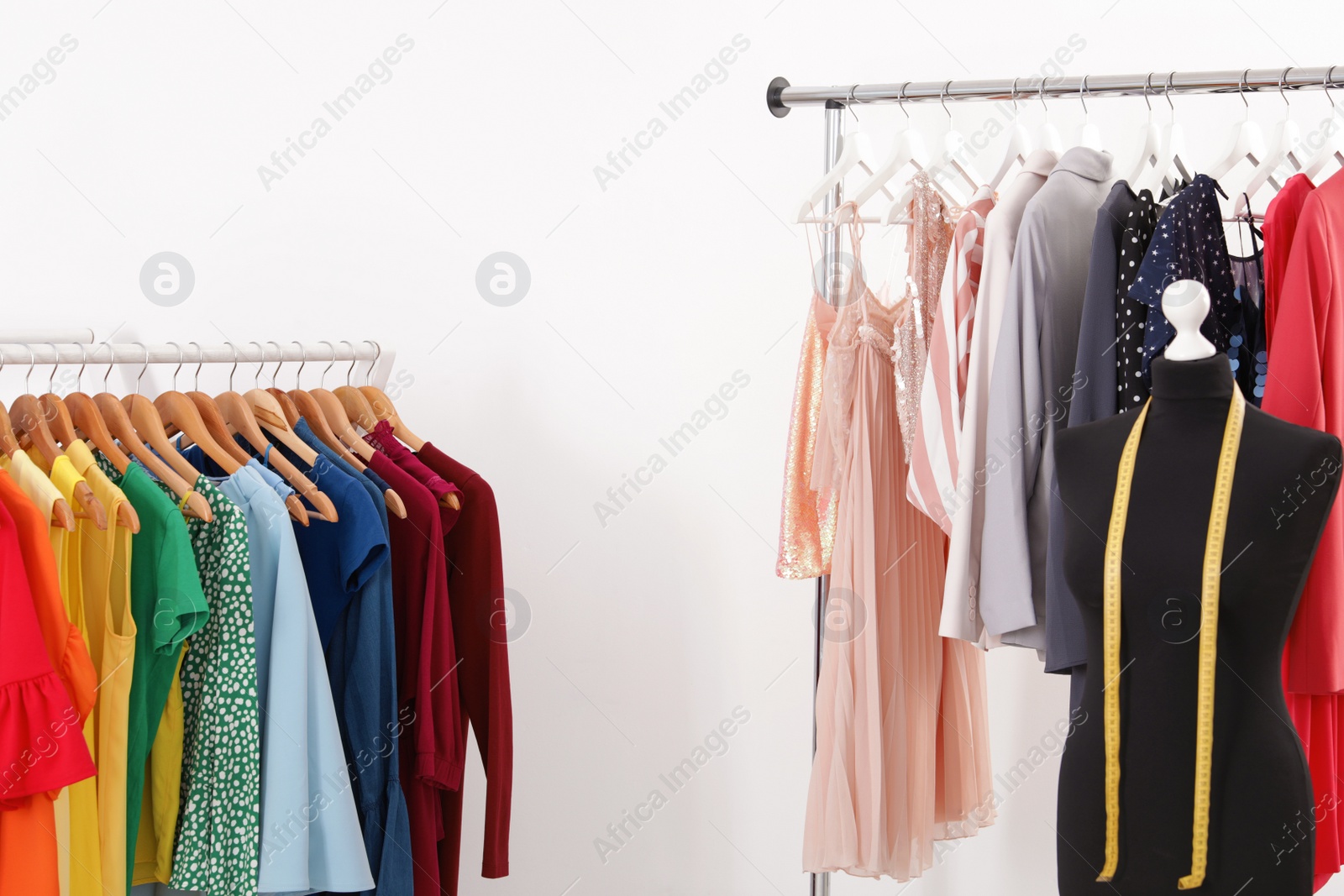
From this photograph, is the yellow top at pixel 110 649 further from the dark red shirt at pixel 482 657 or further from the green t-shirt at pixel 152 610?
the dark red shirt at pixel 482 657

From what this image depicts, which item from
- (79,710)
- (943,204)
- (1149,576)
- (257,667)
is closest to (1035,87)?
(943,204)

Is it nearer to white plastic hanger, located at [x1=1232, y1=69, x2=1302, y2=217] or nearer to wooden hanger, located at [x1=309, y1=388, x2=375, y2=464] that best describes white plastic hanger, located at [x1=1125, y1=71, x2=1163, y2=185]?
white plastic hanger, located at [x1=1232, y1=69, x2=1302, y2=217]

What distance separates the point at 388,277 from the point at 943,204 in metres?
1.42

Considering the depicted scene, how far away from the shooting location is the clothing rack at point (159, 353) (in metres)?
1.83

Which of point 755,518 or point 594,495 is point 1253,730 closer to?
point 755,518

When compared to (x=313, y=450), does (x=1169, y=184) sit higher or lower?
higher

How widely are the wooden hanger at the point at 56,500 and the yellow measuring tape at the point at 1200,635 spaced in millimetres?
1426

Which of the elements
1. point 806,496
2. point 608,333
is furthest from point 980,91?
point 608,333

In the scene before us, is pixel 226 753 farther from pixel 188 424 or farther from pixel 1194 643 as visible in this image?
pixel 1194 643

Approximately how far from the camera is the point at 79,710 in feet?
5.33

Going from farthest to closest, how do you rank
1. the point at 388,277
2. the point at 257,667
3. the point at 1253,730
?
1. the point at 388,277
2. the point at 257,667
3. the point at 1253,730

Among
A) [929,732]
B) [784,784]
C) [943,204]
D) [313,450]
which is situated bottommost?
[784,784]

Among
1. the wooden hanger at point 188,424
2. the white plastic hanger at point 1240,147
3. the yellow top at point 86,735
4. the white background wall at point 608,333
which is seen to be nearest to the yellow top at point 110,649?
the yellow top at point 86,735

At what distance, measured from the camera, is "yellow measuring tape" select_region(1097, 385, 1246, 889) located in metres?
1.44
